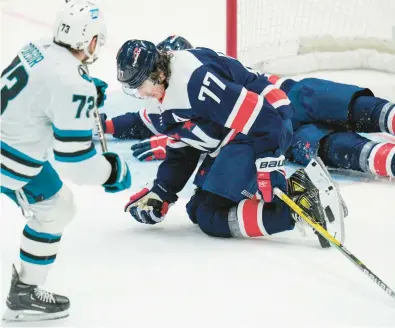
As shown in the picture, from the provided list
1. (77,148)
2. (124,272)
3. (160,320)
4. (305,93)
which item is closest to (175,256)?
(124,272)

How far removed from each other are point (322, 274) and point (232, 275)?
25cm

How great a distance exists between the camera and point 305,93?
10.1 feet

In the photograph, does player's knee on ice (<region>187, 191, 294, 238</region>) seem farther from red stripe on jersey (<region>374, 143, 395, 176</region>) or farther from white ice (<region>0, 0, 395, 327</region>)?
red stripe on jersey (<region>374, 143, 395, 176</region>)

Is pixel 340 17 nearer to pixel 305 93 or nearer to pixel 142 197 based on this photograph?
pixel 305 93

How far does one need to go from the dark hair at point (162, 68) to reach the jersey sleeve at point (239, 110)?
0.08m

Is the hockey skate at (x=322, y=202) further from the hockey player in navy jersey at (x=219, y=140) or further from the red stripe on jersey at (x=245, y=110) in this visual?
the red stripe on jersey at (x=245, y=110)

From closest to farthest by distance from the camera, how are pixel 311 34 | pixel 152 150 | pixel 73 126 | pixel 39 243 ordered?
pixel 73 126, pixel 39 243, pixel 152 150, pixel 311 34

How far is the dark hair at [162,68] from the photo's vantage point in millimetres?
2193

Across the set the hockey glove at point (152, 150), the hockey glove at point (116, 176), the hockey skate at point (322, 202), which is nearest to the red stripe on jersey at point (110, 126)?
the hockey glove at point (152, 150)

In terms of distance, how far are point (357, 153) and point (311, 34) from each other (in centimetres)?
137

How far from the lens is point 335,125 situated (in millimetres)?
3088

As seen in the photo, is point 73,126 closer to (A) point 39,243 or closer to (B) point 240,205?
(A) point 39,243

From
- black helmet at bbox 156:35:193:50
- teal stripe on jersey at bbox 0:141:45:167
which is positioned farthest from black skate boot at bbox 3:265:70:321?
black helmet at bbox 156:35:193:50

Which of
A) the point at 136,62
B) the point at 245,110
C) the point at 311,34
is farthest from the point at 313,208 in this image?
the point at 311,34
